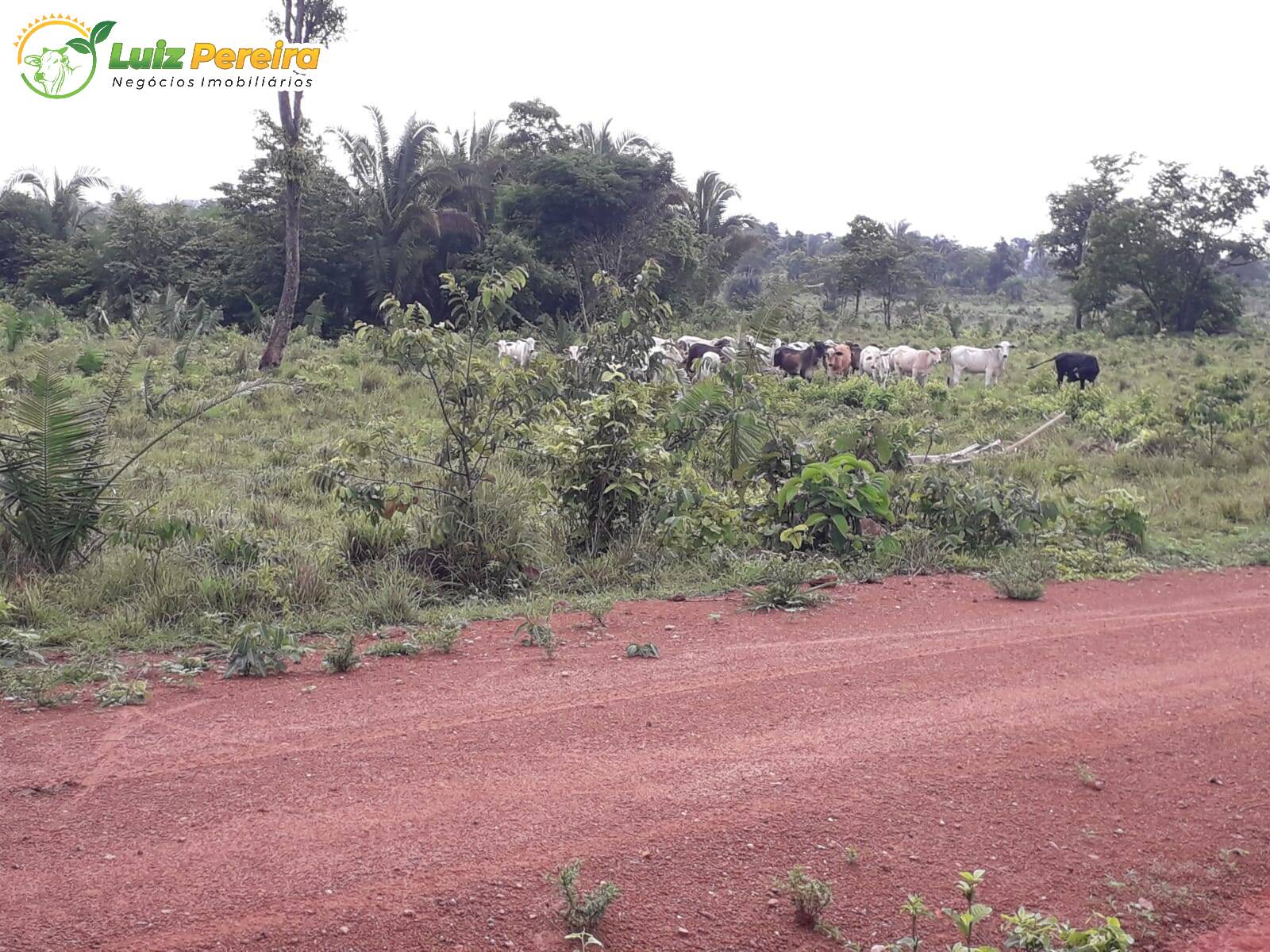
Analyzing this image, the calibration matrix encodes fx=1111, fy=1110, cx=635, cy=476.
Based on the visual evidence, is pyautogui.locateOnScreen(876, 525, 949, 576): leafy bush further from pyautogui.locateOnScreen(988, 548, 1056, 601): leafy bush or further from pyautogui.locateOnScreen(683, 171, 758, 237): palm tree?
pyautogui.locateOnScreen(683, 171, 758, 237): palm tree

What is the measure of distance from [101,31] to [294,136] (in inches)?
242

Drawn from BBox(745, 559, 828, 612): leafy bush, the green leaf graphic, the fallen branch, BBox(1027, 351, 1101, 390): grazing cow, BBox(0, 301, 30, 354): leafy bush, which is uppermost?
the green leaf graphic

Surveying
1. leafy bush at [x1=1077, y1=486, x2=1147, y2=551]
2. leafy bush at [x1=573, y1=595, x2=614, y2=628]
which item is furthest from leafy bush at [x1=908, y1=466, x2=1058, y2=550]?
leafy bush at [x1=573, y1=595, x2=614, y2=628]

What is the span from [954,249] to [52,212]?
49.8m

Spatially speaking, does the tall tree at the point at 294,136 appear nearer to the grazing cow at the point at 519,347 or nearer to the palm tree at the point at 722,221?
the grazing cow at the point at 519,347

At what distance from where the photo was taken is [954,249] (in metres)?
66.6

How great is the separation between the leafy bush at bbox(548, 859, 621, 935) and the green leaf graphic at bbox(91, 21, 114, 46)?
1224 centimetres

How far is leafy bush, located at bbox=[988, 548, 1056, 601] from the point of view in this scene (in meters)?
6.80

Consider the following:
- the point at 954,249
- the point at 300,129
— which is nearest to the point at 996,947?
the point at 300,129

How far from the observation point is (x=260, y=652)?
5.09m

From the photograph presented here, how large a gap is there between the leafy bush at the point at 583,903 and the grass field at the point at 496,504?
10.0 ft

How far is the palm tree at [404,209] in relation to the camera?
28.0 meters

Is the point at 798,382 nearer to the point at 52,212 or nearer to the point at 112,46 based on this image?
the point at 112,46

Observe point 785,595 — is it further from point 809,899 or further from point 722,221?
point 722,221
